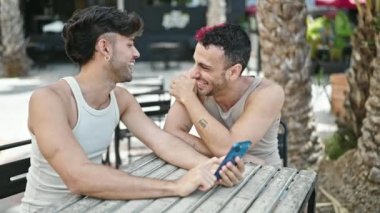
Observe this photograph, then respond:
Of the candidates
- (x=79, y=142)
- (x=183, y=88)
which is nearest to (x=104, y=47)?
(x=79, y=142)

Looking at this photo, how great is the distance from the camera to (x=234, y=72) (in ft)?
8.50

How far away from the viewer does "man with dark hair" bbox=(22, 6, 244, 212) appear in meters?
1.99

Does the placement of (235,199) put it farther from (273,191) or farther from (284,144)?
(284,144)

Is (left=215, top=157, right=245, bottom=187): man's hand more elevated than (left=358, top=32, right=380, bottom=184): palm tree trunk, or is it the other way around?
(left=215, top=157, right=245, bottom=187): man's hand

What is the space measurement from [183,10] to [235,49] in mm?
14350

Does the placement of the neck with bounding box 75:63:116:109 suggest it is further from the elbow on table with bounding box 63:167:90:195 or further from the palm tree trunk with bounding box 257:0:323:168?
the palm tree trunk with bounding box 257:0:323:168

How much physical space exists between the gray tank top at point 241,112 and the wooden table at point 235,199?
0.44 m

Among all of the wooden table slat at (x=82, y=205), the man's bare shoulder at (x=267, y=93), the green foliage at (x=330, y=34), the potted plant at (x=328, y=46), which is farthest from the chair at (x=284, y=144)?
the potted plant at (x=328, y=46)

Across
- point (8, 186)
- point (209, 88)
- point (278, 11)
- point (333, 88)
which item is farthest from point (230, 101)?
point (333, 88)

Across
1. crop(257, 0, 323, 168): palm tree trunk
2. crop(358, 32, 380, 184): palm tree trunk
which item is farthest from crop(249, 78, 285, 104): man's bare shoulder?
crop(257, 0, 323, 168): palm tree trunk

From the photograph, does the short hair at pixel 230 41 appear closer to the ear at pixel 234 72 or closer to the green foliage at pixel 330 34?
the ear at pixel 234 72

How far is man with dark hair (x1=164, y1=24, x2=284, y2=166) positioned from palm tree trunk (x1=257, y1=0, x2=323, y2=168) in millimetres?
2045

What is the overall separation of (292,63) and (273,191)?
2832mm

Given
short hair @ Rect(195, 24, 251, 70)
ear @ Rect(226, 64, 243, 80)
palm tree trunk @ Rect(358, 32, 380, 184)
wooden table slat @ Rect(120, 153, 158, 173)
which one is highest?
short hair @ Rect(195, 24, 251, 70)
